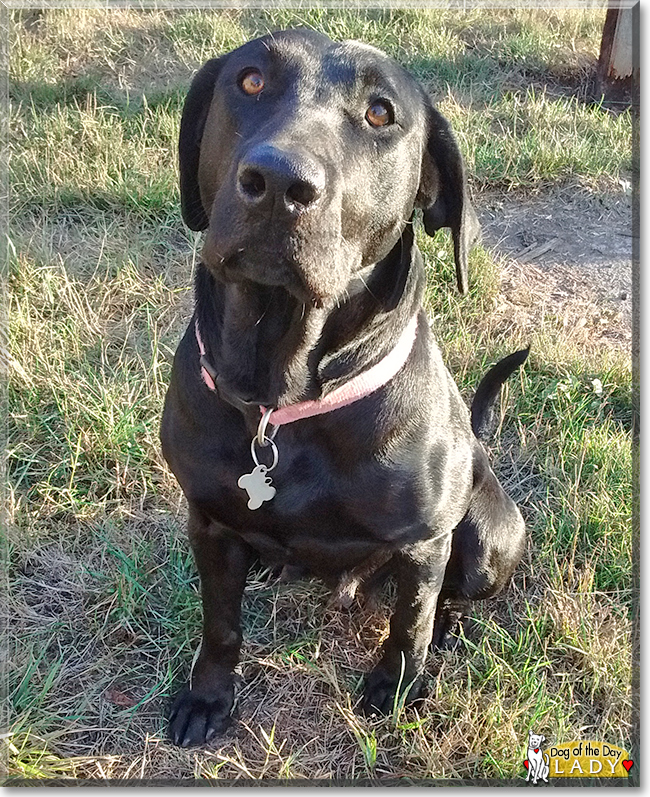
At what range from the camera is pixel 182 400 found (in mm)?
1913

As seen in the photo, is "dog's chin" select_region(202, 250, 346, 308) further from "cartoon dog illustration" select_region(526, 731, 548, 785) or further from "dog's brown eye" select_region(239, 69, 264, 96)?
"cartoon dog illustration" select_region(526, 731, 548, 785)

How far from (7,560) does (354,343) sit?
57.2 inches

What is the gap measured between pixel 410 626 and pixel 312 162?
1250 millimetres

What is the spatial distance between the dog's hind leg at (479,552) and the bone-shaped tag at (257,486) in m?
0.70

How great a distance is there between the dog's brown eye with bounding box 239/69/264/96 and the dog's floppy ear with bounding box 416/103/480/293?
0.42 m

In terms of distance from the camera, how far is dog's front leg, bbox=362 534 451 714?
1.96 meters

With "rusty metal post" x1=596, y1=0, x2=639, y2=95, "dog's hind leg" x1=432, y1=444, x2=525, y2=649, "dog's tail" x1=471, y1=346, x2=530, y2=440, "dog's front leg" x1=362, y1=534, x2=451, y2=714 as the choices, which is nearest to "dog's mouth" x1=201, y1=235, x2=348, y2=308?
"dog's front leg" x1=362, y1=534, x2=451, y2=714

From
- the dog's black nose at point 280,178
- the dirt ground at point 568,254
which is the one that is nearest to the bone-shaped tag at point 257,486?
the dog's black nose at point 280,178

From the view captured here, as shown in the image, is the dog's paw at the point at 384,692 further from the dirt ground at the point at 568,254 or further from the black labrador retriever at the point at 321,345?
the dirt ground at the point at 568,254

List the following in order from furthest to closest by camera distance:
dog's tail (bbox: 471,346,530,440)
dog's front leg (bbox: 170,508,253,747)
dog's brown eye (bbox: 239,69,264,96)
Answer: dog's tail (bbox: 471,346,530,440) → dog's front leg (bbox: 170,508,253,747) → dog's brown eye (bbox: 239,69,264,96)

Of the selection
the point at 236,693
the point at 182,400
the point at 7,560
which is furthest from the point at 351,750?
the point at 7,560

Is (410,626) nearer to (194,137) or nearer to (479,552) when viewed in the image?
(479,552)

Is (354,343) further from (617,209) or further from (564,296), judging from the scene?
(617,209)

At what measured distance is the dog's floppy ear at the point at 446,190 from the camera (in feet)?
6.13
